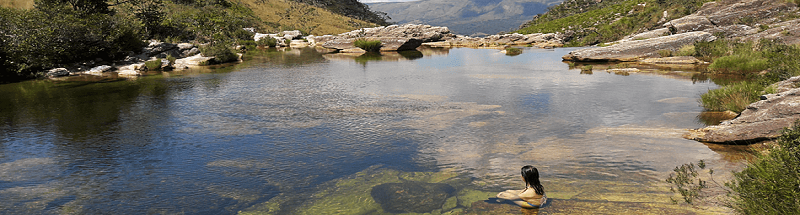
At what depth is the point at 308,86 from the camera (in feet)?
83.3

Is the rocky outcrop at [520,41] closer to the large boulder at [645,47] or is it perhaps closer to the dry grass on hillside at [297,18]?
the large boulder at [645,47]

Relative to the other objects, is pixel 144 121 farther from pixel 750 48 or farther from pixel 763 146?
pixel 750 48

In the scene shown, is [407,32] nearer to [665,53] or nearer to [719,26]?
[719,26]

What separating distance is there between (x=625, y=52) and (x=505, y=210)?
109ft

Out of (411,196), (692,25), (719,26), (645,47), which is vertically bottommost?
(411,196)

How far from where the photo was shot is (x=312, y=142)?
1286cm

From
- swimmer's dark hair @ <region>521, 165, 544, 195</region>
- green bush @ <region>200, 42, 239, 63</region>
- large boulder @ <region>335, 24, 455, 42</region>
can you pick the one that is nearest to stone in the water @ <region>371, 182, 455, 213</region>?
swimmer's dark hair @ <region>521, 165, 544, 195</region>

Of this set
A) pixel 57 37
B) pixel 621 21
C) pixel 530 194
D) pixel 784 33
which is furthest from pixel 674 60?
pixel 57 37

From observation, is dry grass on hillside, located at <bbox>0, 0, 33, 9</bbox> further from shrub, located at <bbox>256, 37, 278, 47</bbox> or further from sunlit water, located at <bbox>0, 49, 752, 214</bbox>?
sunlit water, located at <bbox>0, 49, 752, 214</bbox>

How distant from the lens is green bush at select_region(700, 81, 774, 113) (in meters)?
14.8

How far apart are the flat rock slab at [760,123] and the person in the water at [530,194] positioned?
22.8ft

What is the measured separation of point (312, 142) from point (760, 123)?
12.5m

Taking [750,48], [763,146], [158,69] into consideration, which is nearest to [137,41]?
[158,69]

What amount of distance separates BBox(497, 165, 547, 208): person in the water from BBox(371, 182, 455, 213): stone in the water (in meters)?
1.43
